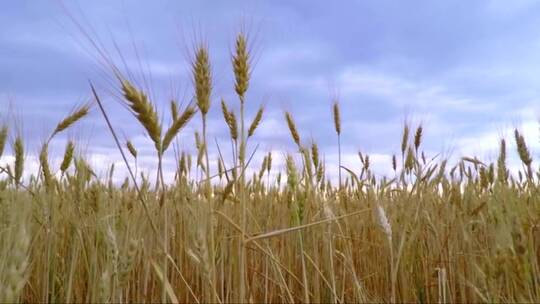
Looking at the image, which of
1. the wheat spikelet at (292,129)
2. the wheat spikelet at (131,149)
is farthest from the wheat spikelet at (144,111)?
the wheat spikelet at (131,149)

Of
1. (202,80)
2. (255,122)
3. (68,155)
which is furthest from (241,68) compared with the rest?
(68,155)

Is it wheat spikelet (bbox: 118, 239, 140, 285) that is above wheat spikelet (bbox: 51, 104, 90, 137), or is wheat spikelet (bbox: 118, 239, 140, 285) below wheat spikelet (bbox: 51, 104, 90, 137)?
below

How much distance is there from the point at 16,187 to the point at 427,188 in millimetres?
1914

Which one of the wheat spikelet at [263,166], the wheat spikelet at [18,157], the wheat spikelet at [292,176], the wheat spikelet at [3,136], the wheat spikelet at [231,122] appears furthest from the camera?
the wheat spikelet at [263,166]

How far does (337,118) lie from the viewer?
138 inches

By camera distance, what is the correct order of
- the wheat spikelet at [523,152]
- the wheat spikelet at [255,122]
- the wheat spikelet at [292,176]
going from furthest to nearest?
the wheat spikelet at [523,152]
the wheat spikelet at [255,122]
the wheat spikelet at [292,176]

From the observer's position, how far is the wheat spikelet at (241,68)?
1.40m

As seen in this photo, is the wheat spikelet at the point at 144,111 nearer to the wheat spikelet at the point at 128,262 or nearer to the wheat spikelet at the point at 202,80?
the wheat spikelet at the point at 202,80

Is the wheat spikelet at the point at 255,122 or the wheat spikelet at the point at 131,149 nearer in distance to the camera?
the wheat spikelet at the point at 255,122

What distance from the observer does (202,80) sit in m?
1.35

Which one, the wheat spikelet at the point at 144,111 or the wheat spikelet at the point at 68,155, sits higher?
the wheat spikelet at the point at 68,155

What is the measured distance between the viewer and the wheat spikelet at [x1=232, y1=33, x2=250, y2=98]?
1.40m

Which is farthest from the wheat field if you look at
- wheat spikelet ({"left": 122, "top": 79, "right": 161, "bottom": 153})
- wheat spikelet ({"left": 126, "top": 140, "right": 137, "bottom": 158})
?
wheat spikelet ({"left": 126, "top": 140, "right": 137, "bottom": 158})

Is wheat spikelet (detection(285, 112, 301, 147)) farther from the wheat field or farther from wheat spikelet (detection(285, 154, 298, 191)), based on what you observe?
wheat spikelet (detection(285, 154, 298, 191))
